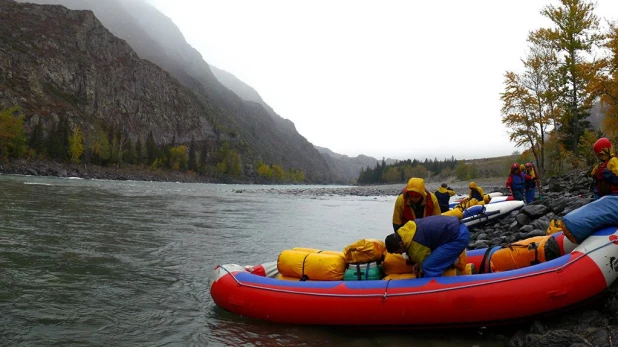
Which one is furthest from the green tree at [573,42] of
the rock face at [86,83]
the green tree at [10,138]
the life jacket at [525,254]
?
the rock face at [86,83]

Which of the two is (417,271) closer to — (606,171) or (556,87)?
(606,171)

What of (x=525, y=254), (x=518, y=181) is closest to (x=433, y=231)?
(x=525, y=254)

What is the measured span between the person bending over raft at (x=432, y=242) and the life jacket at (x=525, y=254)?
1042 millimetres

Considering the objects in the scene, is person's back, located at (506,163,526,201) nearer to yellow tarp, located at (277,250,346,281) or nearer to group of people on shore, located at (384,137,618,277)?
group of people on shore, located at (384,137,618,277)

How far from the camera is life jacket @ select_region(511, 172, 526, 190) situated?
15.3 m

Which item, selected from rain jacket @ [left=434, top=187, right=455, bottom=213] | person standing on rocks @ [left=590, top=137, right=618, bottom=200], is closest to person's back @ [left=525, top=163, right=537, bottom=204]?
rain jacket @ [left=434, top=187, right=455, bottom=213]

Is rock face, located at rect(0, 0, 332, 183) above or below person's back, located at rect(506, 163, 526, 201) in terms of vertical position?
above

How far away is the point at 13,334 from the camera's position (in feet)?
17.9

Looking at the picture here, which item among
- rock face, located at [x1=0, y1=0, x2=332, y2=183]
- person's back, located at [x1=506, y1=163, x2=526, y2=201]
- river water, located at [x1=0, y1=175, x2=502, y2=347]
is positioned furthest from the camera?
rock face, located at [x1=0, y1=0, x2=332, y2=183]

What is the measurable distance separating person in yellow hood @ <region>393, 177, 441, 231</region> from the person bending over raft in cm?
86

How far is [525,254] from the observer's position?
605 cm

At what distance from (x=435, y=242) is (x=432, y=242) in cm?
4

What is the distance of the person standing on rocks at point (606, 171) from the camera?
610 centimetres

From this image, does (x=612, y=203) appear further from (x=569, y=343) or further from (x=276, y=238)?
(x=276, y=238)
